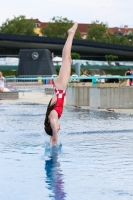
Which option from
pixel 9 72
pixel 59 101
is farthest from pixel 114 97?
pixel 9 72

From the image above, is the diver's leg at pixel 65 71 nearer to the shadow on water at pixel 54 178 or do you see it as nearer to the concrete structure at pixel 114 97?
the shadow on water at pixel 54 178

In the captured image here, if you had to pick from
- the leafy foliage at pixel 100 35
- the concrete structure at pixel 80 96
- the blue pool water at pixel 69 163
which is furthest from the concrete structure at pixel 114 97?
the leafy foliage at pixel 100 35

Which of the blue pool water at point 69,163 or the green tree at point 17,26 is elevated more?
the green tree at point 17,26

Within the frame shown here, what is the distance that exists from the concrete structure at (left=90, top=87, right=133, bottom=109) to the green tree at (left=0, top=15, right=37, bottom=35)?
108418mm

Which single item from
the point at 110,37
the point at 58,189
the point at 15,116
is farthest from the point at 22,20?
the point at 58,189

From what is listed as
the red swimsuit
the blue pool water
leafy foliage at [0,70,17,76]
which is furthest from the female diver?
leafy foliage at [0,70,17,76]

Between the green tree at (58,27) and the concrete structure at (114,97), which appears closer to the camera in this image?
the concrete structure at (114,97)

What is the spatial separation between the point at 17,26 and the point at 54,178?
122495 millimetres

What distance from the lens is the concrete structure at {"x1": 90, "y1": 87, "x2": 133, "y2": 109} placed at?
17094 mm

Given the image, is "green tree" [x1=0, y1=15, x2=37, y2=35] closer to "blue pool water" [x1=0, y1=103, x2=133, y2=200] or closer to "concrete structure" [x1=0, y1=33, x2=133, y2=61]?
"concrete structure" [x1=0, y1=33, x2=133, y2=61]

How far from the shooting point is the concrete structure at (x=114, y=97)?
17094 millimetres

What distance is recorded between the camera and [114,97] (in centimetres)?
1717

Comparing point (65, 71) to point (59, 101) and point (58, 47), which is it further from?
point (58, 47)

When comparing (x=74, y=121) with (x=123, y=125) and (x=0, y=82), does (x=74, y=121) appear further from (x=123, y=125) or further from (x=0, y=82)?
(x=0, y=82)
